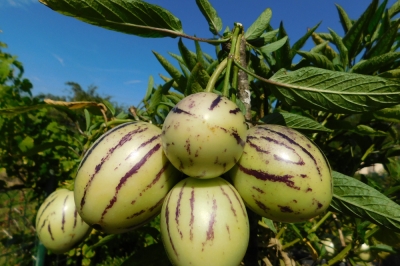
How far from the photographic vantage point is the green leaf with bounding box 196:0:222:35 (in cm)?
75

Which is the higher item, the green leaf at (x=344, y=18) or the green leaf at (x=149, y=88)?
the green leaf at (x=344, y=18)

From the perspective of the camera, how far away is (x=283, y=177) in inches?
21.7

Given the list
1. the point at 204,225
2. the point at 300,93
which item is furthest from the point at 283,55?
the point at 204,225

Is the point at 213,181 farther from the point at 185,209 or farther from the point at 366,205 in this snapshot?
the point at 366,205

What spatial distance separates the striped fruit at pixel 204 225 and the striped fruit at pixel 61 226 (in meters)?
0.50

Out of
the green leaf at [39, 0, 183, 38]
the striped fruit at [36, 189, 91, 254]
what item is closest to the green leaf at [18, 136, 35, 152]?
the striped fruit at [36, 189, 91, 254]

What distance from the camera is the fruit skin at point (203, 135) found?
0.53 meters

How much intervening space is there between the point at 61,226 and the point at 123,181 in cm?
50

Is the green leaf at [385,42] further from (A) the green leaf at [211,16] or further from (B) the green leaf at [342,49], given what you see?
(A) the green leaf at [211,16]

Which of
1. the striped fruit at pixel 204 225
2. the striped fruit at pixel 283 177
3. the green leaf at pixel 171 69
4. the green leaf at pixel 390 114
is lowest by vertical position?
the striped fruit at pixel 204 225

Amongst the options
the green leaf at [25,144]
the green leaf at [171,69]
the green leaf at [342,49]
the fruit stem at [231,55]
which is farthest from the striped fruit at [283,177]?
the green leaf at [25,144]

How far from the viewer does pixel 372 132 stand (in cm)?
98

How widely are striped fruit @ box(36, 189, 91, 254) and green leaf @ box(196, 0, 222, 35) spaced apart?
2.17 ft

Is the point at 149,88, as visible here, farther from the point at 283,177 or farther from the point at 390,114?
the point at 390,114
